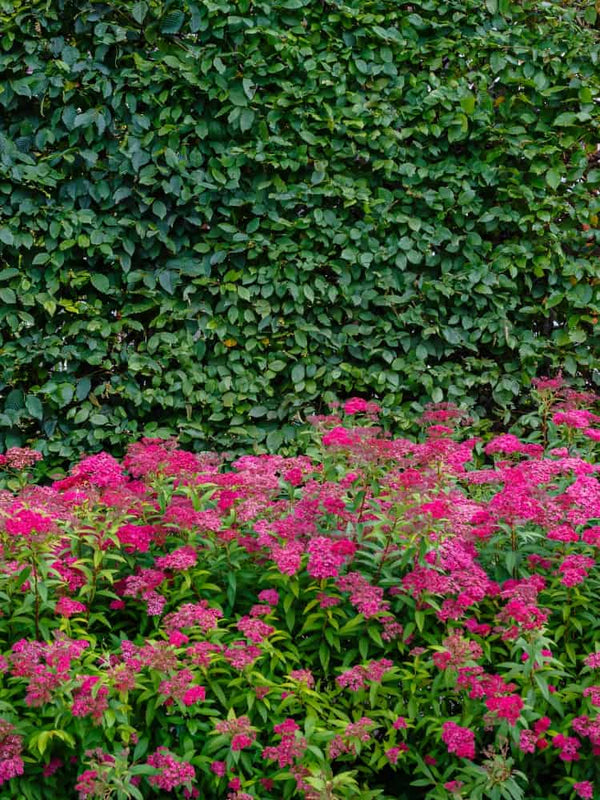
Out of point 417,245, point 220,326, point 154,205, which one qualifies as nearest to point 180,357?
point 220,326

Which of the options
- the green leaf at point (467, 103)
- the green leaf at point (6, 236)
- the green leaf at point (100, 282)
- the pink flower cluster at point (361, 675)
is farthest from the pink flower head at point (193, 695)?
the green leaf at point (467, 103)

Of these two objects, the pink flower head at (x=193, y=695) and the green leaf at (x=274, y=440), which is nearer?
the pink flower head at (x=193, y=695)

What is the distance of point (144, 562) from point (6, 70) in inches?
122

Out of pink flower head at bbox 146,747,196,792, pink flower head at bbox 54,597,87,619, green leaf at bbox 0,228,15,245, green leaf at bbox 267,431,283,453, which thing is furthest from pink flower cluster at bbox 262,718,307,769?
green leaf at bbox 0,228,15,245

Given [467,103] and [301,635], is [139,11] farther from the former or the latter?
[301,635]

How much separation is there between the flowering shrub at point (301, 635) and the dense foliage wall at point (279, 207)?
181cm

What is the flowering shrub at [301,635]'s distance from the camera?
214 centimetres

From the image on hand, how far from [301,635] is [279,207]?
286cm

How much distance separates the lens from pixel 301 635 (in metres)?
2.60

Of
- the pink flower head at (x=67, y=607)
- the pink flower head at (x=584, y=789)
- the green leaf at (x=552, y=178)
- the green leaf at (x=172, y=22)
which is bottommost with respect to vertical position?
the pink flower head at (x=584, y=789)

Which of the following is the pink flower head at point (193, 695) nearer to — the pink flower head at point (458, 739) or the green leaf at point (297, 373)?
the pink flower head at point (458, 739)

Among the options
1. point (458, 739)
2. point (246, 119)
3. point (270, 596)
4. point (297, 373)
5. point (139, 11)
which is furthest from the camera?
point (297, 373)

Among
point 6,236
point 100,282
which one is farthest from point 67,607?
point 6,236

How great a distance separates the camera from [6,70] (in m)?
4.59
